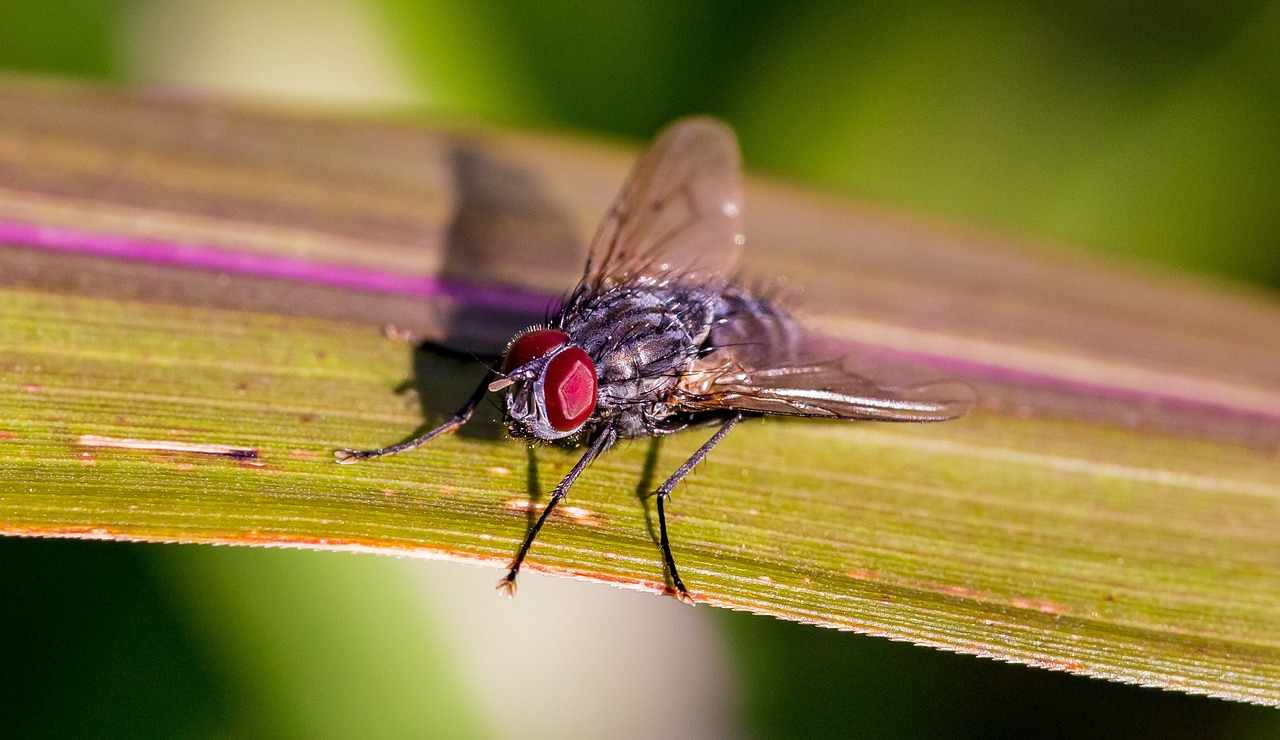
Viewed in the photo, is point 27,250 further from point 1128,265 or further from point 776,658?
point 1128,265

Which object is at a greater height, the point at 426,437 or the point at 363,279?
the point at 363,279

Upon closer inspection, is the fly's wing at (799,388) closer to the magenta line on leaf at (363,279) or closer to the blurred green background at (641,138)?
the magenta line on leaf at (363,279)

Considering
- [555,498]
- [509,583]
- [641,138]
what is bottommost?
[509,583]

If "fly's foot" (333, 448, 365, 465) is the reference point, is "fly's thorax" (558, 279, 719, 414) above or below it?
above

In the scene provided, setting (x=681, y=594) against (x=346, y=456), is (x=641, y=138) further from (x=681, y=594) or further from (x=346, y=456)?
(x=681, y=594)


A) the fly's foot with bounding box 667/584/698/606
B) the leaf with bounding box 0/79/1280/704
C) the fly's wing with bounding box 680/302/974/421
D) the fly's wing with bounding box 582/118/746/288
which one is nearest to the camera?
the fly's foot with bounding box 667/584/698/606

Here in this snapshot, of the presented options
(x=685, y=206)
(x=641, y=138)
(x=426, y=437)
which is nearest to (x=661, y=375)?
(x=426, y=437)

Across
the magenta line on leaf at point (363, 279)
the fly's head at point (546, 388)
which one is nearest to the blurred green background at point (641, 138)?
the fly's head at point (546, 388)

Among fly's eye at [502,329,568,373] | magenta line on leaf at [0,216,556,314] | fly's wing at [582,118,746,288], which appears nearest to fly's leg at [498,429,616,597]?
fly's eye at [502,329,568,373]

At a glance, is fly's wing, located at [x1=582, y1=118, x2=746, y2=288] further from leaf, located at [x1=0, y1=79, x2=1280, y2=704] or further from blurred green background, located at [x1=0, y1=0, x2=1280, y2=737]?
blurred green background, located at [x1=0, y1=0, x2=1280, y2=737]
